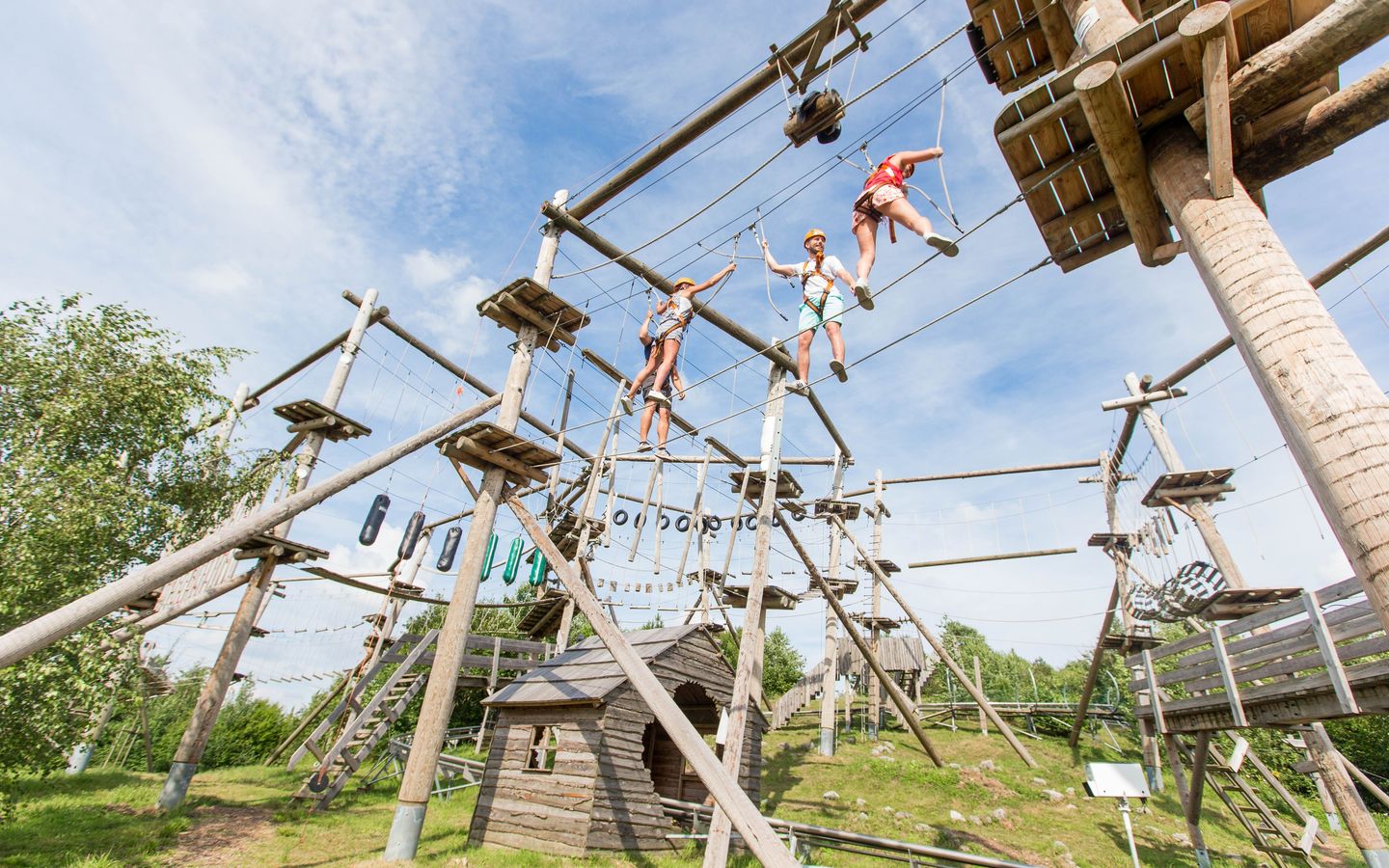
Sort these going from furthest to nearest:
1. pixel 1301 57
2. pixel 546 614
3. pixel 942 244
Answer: pixel 546 614 < pixel 942 244 < pixel 1301 57

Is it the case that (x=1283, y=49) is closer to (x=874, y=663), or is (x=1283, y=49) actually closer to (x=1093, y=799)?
(x=874, y=663)

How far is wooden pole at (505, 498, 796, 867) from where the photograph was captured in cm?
564

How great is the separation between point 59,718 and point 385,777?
12873 mm

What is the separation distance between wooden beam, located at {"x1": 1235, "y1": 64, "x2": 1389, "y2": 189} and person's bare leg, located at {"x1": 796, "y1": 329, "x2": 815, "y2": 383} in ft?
19.1

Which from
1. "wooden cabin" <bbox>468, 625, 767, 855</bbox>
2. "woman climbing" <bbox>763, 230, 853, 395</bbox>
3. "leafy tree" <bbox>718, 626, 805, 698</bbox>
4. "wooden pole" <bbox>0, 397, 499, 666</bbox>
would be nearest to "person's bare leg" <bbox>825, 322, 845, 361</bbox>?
"woman climbing" <bbox>763, 230, 853, 395</bbox>

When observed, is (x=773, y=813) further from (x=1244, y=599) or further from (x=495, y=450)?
(x=1244, y=599)

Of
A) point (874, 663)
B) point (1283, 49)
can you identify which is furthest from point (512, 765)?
point (1283, 49)

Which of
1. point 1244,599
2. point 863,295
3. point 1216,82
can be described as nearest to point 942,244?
point 863,295

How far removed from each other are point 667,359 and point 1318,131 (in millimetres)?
8305

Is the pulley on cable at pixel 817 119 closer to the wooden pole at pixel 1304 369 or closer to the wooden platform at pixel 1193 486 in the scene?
the wooden pole at pixel 1304 369

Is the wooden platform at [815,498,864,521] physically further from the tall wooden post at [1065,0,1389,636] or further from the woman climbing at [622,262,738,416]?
the tall wooden post at [1065,0,1389,636]

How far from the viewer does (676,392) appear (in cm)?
1120

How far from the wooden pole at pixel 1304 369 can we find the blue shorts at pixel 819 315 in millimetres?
4863

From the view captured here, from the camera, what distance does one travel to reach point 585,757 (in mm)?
9719
